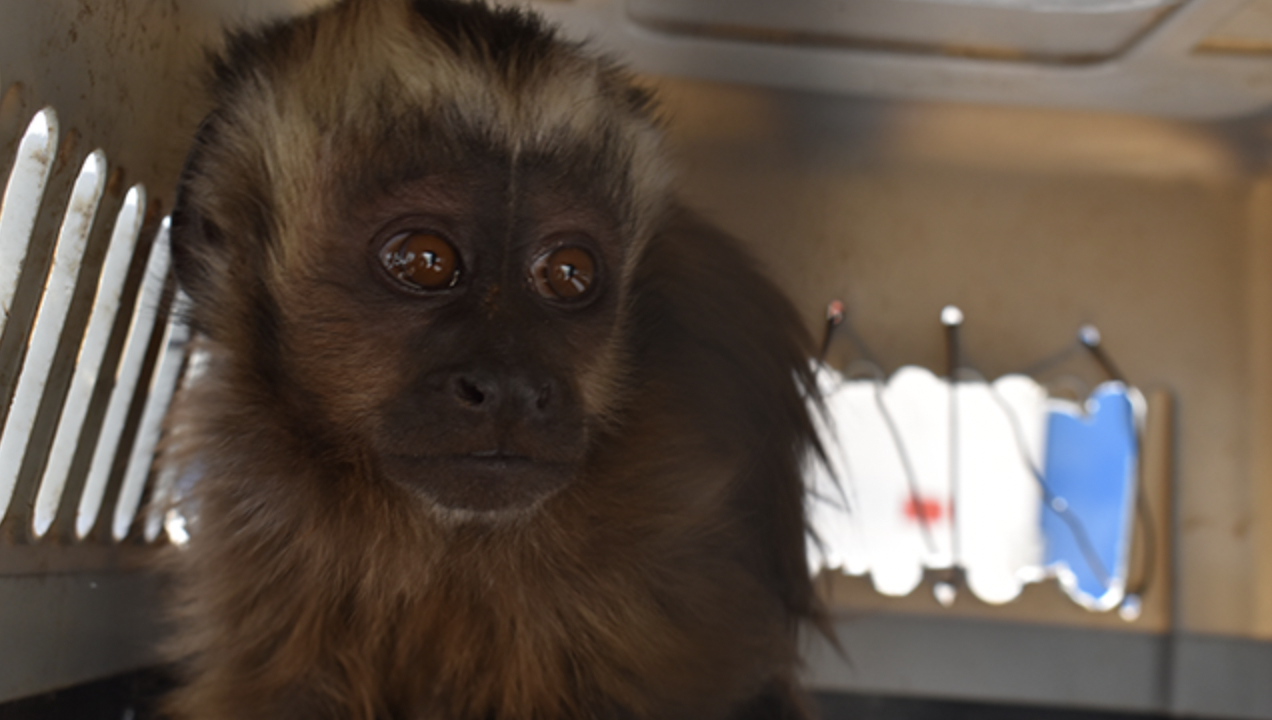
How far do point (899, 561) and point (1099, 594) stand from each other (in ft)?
1.53

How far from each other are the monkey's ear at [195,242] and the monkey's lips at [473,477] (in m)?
A: 0.45

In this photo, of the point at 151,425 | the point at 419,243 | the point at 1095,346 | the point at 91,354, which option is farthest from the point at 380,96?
the point at 1095,346

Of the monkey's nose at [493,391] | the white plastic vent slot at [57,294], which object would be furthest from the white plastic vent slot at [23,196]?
the monkey's nose at [493,391]

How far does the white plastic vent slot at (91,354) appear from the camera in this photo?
206 centimetres

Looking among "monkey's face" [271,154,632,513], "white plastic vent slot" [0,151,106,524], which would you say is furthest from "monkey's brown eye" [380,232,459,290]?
"white plastic vent slot" [0,151,106,524]

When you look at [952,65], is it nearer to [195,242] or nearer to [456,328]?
[456,328]

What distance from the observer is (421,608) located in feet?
6.67

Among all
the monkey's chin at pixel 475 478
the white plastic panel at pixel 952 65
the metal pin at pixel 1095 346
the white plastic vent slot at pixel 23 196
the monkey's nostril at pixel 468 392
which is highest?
the white plastic panel at pixel 952 65

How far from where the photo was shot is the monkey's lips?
1.91m

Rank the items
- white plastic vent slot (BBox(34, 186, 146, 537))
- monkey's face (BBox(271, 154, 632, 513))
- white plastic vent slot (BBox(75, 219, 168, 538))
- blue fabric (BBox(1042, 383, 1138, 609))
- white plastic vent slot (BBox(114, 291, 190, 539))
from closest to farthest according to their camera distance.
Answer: monkey's face (BBox(271, 154, 632, 513))
white plastic vent slot (BBox(34, 186, 146, 537))
white plastic vent slot (BBox(75, 219, 168, 538))
white plastic vent slot (BBox(114, 291, 190, 539))
blue fabric (BBox(1042, 383, 1138, 609))

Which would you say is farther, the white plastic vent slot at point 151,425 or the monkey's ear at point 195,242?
the white plastic vent slot at point 151,425

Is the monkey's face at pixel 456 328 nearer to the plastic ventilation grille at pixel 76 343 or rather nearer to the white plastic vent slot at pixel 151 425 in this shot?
the plastic ventilation grille at pixel 76 343

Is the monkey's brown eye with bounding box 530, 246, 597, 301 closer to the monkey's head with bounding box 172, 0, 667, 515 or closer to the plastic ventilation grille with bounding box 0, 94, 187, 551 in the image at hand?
the monkey's head with bounding box 172, 0, 667, 515

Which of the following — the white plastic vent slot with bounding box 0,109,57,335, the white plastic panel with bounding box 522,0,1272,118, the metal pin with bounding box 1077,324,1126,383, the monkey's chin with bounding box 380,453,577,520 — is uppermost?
the white plastic panel with bounding box 522,0,1272,118
